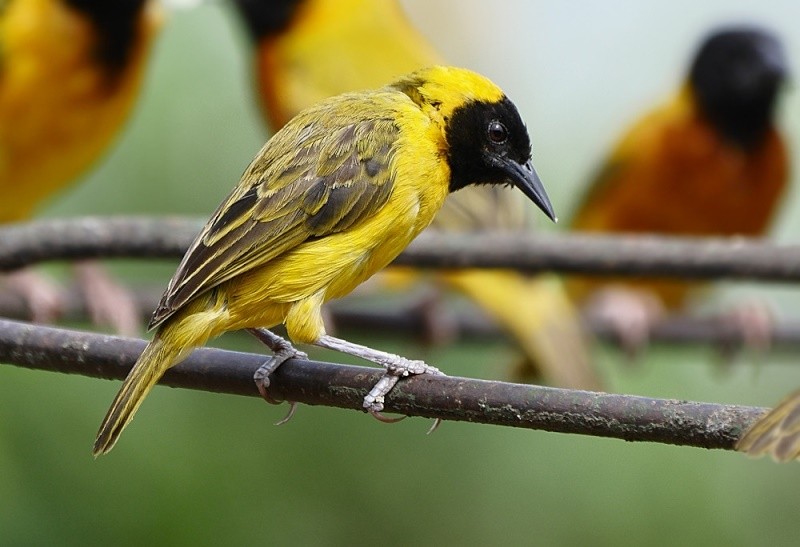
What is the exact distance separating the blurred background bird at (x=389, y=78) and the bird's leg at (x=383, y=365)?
213 centimetres

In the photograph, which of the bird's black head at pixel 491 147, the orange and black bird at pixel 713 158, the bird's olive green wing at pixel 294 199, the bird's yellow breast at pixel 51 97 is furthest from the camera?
the orange and black bird at pixel 713 158

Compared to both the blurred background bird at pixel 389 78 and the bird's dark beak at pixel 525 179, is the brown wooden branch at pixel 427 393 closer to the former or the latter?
the bird's dark beak at pixel 525 179

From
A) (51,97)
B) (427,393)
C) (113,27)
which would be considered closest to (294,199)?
(427,393)

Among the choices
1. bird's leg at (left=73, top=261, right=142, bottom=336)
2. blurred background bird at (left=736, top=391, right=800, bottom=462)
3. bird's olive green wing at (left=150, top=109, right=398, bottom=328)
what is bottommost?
bird's leg at (left=73, top=261, right=142, bottom=336)

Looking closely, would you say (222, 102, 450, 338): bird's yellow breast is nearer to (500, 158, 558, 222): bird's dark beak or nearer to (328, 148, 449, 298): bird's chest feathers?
(328, 148, 449, 298): bird's chest feathers

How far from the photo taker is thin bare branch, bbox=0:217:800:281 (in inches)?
138

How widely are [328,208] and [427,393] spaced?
61cm

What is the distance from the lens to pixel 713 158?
6.20 metres

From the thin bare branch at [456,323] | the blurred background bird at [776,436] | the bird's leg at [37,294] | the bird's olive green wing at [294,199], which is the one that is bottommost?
the bird's leg at [37,294]

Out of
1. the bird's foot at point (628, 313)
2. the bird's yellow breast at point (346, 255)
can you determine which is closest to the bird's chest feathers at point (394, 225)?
the bird's yellow breast at point (346, 255)

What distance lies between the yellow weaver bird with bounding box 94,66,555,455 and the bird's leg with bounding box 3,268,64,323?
8.88 ft

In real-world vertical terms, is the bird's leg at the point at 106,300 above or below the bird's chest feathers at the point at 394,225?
below

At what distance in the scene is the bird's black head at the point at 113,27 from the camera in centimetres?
513

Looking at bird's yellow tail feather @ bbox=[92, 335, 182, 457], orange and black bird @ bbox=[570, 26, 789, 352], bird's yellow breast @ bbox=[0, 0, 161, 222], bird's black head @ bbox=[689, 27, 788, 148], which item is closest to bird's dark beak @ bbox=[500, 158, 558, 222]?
bird's yellow tail feather @ bbox=[92, 335, 182, 457]
